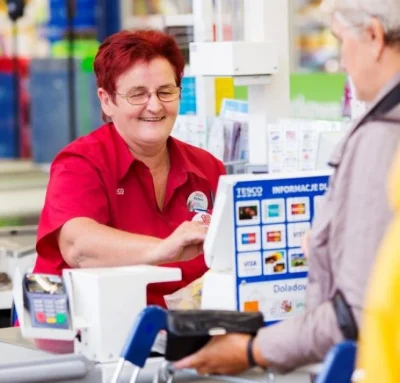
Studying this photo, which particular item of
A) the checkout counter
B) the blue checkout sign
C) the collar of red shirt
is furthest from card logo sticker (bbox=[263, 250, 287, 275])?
the collar of red shirt

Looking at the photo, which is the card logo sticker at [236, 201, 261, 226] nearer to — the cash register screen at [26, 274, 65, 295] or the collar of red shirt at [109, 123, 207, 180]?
the cash register screen at [26, 274, 65, 295]

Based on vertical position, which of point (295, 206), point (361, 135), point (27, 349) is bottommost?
point (27, 349)

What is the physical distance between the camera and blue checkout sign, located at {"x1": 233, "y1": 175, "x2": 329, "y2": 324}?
2609 mm

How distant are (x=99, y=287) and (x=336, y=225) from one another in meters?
0.73

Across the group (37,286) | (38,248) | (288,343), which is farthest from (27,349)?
(288,343)

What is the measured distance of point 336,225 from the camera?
2.18m

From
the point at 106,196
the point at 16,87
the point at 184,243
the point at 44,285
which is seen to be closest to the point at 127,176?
the point at 106,196

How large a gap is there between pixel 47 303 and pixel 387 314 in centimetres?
165

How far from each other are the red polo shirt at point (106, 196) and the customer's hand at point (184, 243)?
290 millimetres

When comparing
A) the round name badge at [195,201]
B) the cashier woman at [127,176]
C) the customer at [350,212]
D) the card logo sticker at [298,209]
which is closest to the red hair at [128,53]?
the cashier woman at [127,176]

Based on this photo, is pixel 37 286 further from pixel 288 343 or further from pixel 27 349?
pixel 288 343

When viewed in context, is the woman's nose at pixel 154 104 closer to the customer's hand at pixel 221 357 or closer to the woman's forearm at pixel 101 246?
the woman's forearm at pixel 101 246

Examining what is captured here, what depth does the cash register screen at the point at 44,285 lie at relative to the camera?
2805 mm

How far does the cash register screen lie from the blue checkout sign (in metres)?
0.47
